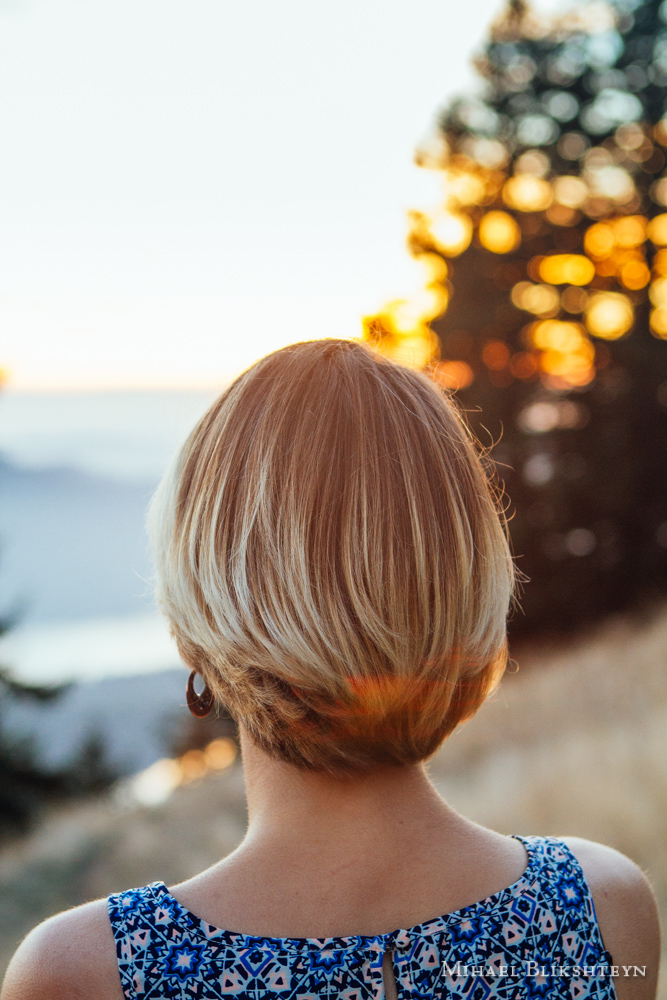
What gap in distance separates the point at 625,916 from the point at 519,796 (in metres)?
5.62

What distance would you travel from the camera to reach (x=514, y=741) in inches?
370

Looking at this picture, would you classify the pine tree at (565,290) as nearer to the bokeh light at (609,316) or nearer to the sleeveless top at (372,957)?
the bokeh light at (609,316)

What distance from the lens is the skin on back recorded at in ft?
3.19

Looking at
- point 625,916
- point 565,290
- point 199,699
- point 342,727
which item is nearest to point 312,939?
point 342,727

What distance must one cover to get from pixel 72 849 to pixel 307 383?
1061 cm

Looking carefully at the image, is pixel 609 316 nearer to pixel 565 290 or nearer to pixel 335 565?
pixel 565 290

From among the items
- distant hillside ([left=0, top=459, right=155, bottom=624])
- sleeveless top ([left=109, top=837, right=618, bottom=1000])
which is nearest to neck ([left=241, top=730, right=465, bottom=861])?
sleeveless top ([left=109, top=837, right=618, bottom=1000])

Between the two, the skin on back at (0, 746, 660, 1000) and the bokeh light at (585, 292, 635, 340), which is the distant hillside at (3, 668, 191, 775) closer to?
the bokeh light at (585, 292, 635, 340)

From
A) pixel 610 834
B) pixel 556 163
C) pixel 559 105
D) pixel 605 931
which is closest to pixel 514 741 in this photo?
pixel 610 834

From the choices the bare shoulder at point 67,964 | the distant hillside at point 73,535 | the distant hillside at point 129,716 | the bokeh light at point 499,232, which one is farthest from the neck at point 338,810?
the distant hillside at point 129,716

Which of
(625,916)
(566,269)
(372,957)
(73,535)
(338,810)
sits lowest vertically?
(73,535)

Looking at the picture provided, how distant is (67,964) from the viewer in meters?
0.96

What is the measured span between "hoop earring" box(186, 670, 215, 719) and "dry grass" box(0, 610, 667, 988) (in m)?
3.47

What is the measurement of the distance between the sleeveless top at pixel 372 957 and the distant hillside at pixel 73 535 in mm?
18118
